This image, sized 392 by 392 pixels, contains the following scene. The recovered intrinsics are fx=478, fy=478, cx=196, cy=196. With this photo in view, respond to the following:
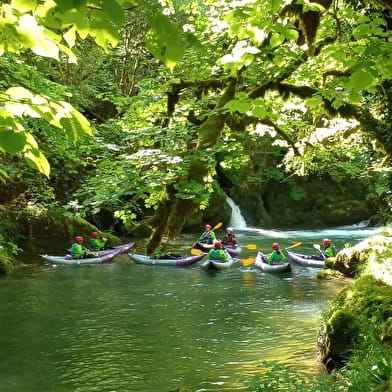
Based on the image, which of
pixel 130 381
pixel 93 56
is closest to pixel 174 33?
pixel 130 381

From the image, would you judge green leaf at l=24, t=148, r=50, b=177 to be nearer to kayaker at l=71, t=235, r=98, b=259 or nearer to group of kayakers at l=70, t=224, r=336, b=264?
group of kayakers at l=70, t=224, r=336, b=264

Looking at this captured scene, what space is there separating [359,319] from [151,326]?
4316mm

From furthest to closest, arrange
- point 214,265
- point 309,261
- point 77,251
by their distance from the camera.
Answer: point 77,251 < point 309,261 < point 214,265

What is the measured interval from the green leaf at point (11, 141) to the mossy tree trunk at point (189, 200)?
4.25m

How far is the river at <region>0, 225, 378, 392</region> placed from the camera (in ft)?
21.8

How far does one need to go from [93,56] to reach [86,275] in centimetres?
912

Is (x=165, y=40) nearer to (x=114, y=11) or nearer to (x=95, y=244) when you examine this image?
(x=114, y=11)

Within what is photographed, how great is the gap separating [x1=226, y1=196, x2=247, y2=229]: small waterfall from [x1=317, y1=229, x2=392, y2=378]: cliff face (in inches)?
746

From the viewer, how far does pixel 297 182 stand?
1115 inches

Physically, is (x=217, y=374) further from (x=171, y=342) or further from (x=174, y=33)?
(x=174, y=33)

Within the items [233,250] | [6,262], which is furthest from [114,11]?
[233,250]

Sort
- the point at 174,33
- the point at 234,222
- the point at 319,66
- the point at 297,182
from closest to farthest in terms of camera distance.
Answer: the point at 174,33, the point at 319,66, the point at 234,222, the point at 297,182

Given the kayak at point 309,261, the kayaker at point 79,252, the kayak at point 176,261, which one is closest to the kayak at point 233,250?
the kayak at point 176,261

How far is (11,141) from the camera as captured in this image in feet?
3.88
